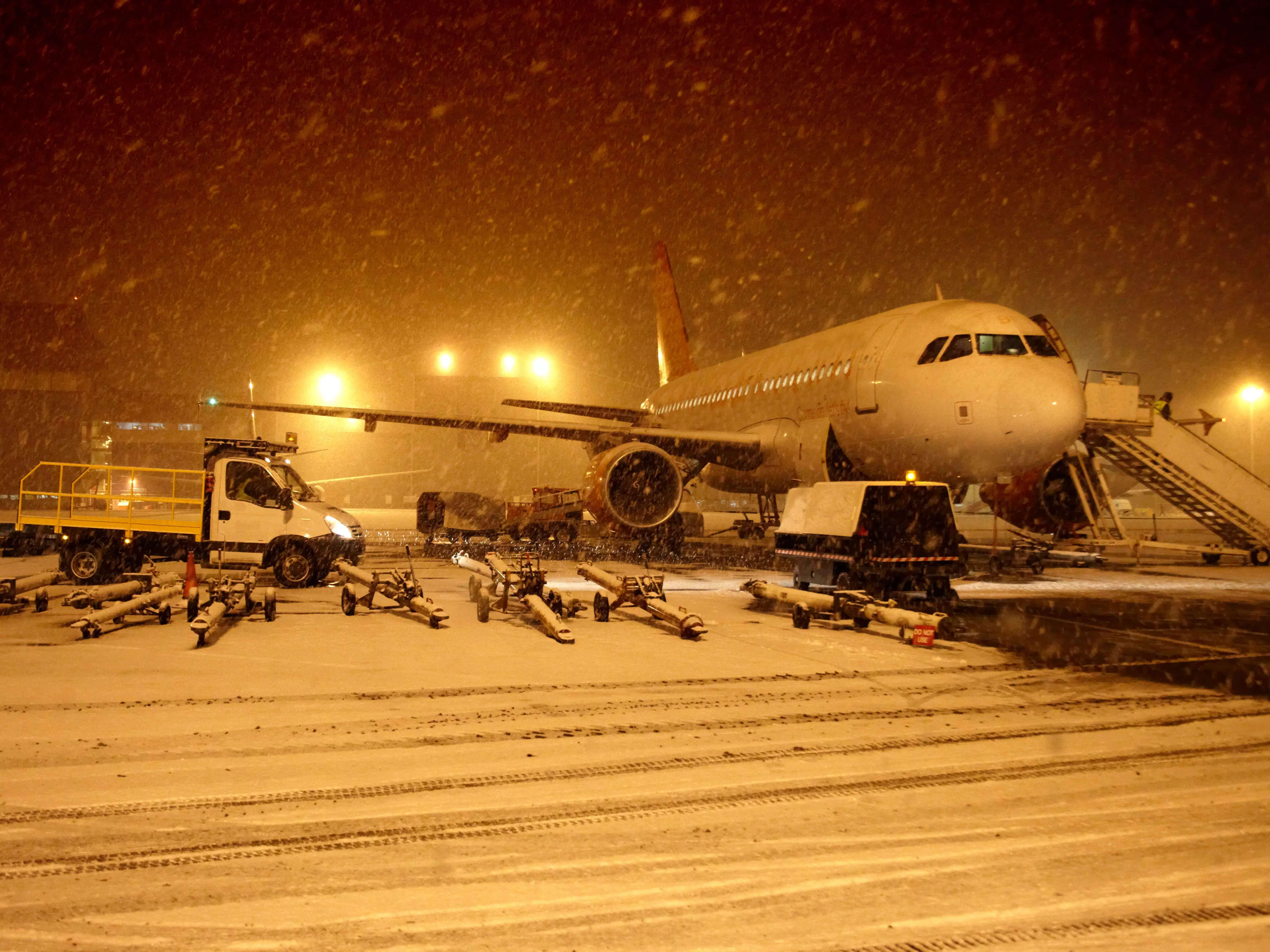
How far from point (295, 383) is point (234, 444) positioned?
45.4m

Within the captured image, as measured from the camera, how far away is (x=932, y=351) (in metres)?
15.0

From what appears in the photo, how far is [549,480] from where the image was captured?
2254 inches

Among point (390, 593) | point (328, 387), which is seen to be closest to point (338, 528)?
point (390, 593)

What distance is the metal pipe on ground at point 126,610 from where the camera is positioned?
9.69 meters

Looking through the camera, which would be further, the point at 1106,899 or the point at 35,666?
the point at 35,666

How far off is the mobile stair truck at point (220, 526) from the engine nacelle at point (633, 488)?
4.64m

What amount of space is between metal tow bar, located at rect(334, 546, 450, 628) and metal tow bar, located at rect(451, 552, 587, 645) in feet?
1.80

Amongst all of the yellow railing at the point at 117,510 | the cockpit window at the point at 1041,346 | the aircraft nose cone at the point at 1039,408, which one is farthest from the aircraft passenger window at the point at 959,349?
the yellow railing at the point at 117,510

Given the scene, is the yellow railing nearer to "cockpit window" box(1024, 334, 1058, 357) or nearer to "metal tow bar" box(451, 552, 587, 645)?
"metal tow bar" box(451, 552, 587, 645)

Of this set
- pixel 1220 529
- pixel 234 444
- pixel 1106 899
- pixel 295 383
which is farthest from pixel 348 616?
pixel 295 383

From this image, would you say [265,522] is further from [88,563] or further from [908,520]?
[908,520]

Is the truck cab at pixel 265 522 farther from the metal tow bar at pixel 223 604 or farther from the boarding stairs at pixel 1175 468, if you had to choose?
the boarding stairs at pixel 1175 468

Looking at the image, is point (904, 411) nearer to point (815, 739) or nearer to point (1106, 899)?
point (815, 739)

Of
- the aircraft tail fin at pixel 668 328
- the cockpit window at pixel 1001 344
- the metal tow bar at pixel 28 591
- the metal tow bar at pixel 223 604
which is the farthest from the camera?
the aircraft tail fin at pixel 668 328
